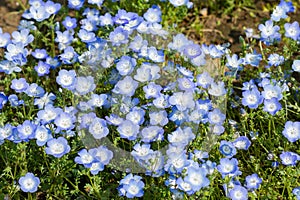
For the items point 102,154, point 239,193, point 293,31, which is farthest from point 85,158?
point 293,31

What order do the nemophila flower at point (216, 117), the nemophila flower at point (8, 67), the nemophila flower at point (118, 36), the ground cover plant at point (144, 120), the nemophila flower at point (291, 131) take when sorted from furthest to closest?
the nemophila flower at point (8, 67)
the nemophila flower at point (118, 36)
the nemophila flower at point (216, 117)
the nemophila flower at point (291, 131)
the ground cover plant at point (144, 120)

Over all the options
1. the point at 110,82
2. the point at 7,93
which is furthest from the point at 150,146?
the point at 7,93

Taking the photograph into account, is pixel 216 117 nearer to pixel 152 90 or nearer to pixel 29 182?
pixel 152 90

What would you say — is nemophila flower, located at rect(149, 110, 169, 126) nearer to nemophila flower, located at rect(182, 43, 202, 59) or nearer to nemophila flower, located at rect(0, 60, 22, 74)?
nemophila flower, located at rect(182, 43, 202, 59)

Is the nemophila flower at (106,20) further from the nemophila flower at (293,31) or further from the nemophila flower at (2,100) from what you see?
the nemophila flower at (293,31)

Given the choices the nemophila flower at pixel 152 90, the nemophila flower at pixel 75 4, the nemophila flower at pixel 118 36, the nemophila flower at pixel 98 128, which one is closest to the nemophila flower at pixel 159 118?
the nemophila flower at pixel 152 90

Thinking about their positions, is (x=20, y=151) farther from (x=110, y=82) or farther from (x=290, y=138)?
(x=290, y=138)
